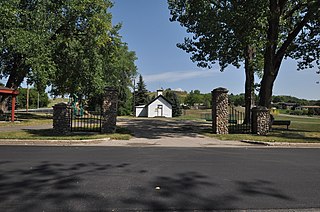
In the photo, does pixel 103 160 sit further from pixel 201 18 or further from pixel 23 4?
pixel 23 4

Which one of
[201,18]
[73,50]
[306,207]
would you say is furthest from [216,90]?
[73,50]

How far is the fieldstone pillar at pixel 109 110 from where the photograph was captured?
51.4 feet

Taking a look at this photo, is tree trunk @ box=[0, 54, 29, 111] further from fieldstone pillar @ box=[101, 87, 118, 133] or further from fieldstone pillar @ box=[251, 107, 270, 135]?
fieldstone pillar @ box=[251, 107, 270, 135]

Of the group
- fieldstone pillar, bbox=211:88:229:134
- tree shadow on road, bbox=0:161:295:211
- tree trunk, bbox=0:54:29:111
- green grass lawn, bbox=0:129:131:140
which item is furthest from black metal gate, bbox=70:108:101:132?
tree shadow on road, bbox=0:161:295:211

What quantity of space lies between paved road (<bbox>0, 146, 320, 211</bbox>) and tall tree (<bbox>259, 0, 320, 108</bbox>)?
10.9m

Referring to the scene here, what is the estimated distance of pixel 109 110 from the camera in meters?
15.7

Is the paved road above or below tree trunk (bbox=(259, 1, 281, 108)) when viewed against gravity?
below

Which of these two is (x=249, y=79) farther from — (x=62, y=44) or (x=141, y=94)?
(x=141, y=94)

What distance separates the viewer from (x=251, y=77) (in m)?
25.2

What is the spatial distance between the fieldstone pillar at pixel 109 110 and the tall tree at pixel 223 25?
24.5ft

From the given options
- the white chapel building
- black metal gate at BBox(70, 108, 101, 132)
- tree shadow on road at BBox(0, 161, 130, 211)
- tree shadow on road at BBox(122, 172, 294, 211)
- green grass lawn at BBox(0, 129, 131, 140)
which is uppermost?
→ the white chapel building

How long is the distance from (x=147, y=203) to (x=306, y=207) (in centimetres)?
266

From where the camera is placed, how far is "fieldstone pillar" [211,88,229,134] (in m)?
16.5

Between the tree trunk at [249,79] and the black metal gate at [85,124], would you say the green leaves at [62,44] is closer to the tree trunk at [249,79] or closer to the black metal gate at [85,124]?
the black metal gate at [85,124]
